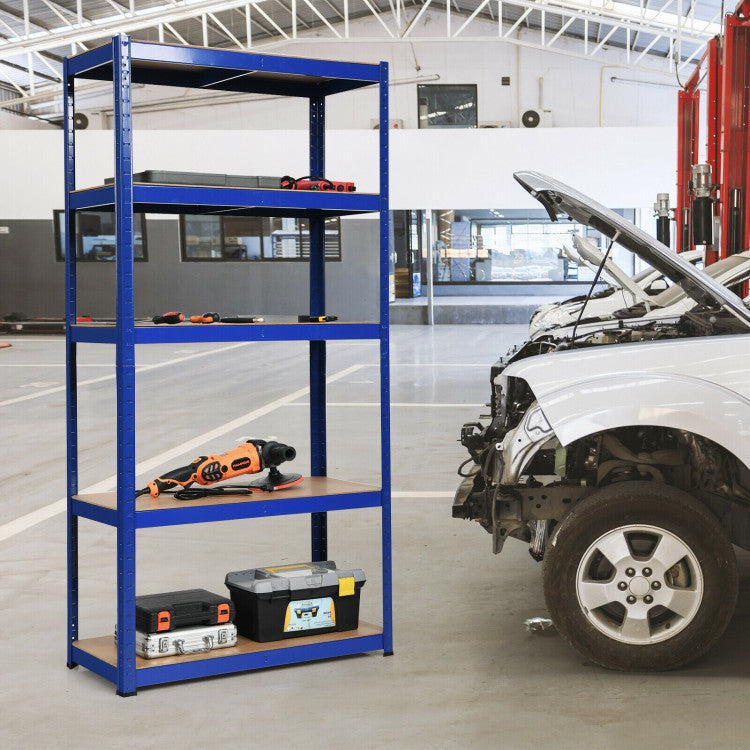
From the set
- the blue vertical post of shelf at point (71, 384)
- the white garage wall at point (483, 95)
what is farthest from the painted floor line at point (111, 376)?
the white garage wall at point (483, 95)

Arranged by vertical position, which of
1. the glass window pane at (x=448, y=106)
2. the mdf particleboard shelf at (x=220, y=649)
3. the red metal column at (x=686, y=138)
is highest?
the glass window pane at (x=448, y=106)

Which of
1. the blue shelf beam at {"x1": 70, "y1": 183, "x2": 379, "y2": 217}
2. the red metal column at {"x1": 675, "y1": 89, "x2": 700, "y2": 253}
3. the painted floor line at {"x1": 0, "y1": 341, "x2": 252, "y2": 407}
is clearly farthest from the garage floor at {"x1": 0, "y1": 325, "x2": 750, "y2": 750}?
the red metal column at {"x1": 675, "y1": 89, "x2": 700, "y2": 253}

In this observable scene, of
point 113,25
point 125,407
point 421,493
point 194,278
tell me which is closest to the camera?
point 125,407

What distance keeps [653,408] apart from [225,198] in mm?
1693

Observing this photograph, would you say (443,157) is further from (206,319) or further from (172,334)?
(172,334)

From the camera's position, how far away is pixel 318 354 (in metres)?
4.52

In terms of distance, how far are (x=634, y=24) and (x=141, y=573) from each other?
2175 centimetres

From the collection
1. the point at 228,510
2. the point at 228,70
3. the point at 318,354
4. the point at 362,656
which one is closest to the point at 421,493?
the point at 318,354

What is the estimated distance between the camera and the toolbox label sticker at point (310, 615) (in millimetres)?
3943

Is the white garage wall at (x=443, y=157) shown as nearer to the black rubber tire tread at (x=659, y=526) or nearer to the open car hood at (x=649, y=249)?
the open car hood at (x=649, y=249)

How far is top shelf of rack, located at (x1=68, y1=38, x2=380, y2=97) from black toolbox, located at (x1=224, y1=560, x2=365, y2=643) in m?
1.91

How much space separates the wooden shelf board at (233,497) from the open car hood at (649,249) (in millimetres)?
1358

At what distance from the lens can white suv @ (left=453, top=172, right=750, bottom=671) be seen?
3.64 meters

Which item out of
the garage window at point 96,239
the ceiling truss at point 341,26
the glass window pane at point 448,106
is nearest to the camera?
the ceiling truss at point 341,26
